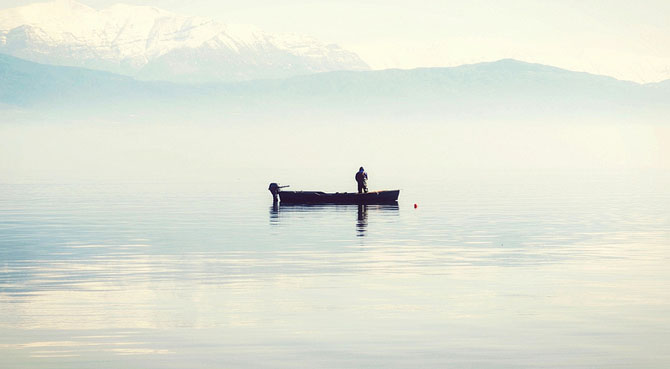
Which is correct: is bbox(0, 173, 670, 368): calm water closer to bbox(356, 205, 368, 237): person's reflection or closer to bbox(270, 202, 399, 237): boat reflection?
bbox(356, 205, 368, 237): person's reflection

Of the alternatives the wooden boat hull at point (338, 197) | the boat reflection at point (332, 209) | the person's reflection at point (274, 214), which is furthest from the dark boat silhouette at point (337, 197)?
the person's reflection at point (274, 214)

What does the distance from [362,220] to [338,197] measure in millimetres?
16840

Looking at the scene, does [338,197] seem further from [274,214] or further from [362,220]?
[362,220]

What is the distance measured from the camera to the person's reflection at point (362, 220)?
58.2 meters

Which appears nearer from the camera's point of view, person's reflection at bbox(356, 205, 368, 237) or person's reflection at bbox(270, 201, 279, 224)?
person's reflection at bbox(356, 205, 368, 237)

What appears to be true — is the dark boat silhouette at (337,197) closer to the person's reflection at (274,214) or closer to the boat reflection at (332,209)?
the boat reflection at (332,209)

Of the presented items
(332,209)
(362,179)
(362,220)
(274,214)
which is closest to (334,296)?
(362,220)

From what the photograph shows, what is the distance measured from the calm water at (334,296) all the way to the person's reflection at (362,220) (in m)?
0.39

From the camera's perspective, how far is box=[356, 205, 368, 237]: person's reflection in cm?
5816

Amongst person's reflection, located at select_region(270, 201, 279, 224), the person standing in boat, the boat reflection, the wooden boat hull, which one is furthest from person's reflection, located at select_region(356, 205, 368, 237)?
person's reflection, located at select_region(270, 201, 279, 224)

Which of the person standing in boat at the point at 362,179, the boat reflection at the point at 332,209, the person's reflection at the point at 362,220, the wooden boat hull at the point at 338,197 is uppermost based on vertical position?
the person standing in boat at the point at 362,179

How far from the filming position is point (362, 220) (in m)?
68.8

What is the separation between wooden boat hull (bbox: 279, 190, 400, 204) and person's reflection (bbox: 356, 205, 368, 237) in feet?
2.37

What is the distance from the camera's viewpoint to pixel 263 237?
5553 centimetres
